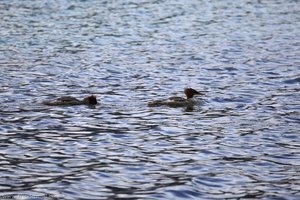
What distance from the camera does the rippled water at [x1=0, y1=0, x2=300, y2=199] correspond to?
14.8 meters

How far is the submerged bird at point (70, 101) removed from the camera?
2155 centimetres

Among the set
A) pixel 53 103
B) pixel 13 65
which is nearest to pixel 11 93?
pixel 53 103

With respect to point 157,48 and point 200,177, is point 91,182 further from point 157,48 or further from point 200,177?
point 157,48

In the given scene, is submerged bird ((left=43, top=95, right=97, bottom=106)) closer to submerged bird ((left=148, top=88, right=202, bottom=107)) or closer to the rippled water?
the rippled water

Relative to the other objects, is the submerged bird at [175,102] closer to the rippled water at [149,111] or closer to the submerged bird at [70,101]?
the rippled water at [149,111]

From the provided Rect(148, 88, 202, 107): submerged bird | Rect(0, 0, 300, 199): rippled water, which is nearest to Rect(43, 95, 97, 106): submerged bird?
Rect(0, 0, 300, 199): rippled water

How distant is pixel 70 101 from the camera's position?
21688mm

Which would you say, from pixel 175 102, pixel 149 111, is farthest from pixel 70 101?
pixel 175 102

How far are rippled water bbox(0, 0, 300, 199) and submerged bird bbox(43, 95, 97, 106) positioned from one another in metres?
0.33

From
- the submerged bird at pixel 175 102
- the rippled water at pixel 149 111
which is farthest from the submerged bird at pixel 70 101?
the submerged bird at pixel 175 102

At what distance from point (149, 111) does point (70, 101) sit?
7.27 ft

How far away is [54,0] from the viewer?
51219mm

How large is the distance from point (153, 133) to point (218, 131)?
1.52 m

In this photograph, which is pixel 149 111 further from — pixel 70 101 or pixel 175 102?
pixel 70 101
